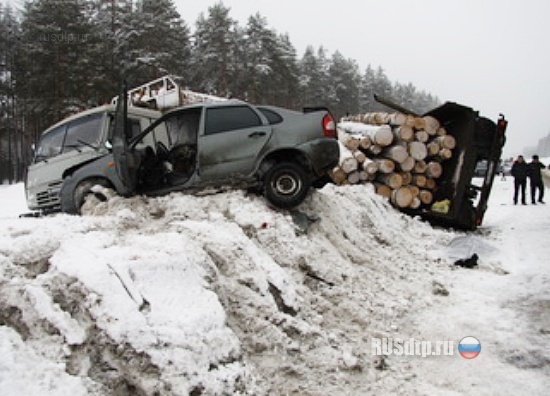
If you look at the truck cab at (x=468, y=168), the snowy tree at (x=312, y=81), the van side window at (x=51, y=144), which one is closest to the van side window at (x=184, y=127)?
the van side window at (x=51, y=144)

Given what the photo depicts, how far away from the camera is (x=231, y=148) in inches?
259

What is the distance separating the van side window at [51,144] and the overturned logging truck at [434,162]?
655 cm

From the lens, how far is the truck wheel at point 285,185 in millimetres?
6391

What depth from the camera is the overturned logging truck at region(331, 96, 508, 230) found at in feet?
34.1

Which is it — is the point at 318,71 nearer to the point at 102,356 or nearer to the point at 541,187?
the point at 541,187

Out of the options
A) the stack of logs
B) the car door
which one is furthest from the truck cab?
the car door

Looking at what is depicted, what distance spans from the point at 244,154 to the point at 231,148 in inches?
8.7

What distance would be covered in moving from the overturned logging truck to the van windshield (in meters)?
5.92

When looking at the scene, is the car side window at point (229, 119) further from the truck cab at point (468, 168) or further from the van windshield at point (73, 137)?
the truck cab at point (468, 168)

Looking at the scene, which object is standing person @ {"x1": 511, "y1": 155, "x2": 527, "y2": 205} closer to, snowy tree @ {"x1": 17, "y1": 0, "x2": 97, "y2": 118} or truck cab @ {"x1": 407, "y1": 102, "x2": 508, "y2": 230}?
truck cab @ {"x1": 407, "y1": 102, "x2": 508, "y2": 230}

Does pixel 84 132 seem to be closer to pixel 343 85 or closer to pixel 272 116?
pixel 272 116

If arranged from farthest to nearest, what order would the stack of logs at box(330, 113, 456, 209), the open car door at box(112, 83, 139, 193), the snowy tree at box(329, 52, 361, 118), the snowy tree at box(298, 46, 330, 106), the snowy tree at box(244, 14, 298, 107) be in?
the snowy tree at box(329, 52, 361, 118) < the snowy tree at box(298, 46, 330, 106) < the snowy tree at box(244, 14, 298, 107) < the stack of logs at box(330, 113, 456, 209) < the open car door at box(112, 83, 139, 193)

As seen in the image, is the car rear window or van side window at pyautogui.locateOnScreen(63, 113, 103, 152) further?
van side window at pyautogui.locateOnScreen(63, 113, 103, 152)

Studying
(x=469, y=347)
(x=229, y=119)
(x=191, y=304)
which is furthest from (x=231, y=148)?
(x=469, y=347)
